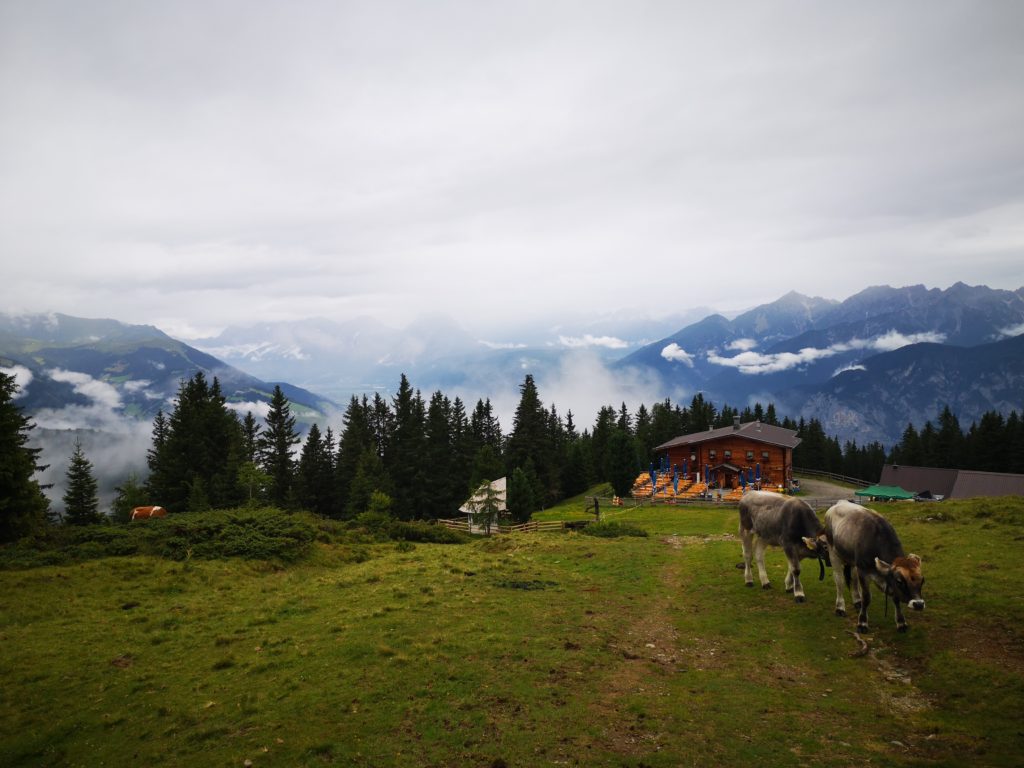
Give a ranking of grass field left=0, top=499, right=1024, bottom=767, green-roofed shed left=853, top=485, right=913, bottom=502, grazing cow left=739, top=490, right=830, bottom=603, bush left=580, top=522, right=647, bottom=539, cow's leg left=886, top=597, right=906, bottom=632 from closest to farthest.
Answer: grass field left=0, top=499, right=1024, bottom=767 → cow's leg left=886, top=597, right=906, bottom=632 → grazing cow left=739, top=490, right=830, bottom=603 → bush left=580, top=522, right=647, bottom=539 → green-roofed shed left=853, top=485, right=913, bottom=502

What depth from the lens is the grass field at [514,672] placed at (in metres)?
8.71

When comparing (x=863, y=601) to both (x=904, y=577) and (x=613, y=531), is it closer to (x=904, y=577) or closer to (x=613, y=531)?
(x=904, y=577)

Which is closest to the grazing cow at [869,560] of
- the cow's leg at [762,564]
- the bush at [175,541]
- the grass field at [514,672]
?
the grass field at [514,672]

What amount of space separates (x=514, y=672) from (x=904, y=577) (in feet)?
30.6

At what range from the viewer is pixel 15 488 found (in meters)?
25.9

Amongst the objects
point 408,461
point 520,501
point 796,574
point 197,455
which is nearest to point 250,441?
point 197,455

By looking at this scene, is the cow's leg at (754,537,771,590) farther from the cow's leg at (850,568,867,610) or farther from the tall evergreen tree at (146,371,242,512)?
the tall evergreen tree at (146,371,242,512)

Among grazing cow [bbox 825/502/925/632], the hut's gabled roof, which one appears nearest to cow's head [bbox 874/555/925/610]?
grazing cow [bbox 825/502/925/632]

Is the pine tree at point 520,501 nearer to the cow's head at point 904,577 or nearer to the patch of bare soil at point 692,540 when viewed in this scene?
the patch of bare soil at point 692,540

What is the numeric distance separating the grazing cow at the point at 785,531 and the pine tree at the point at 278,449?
61.0m

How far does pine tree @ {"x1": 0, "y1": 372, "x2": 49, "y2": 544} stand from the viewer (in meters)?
25.5

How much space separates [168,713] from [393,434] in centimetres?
6892

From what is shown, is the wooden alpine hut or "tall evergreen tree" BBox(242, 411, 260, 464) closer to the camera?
the wooden alpine hut

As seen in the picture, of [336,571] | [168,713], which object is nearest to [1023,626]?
[168,713]
